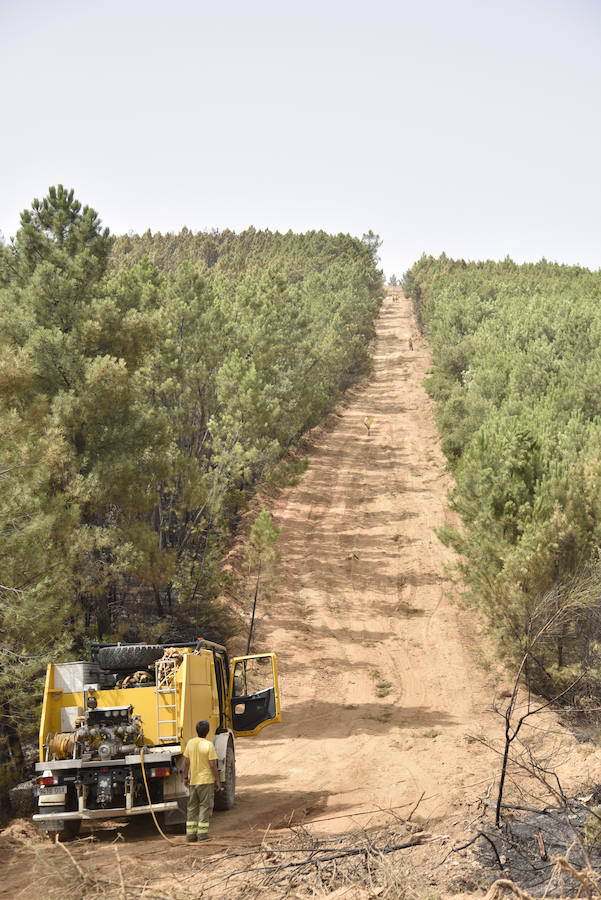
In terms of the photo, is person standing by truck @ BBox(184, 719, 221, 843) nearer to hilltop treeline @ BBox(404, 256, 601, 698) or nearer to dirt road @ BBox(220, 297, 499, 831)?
dirt road @ BBox(220, 297, 499, 831)

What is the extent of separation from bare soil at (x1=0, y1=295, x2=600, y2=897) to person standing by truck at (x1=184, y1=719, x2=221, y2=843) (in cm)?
23

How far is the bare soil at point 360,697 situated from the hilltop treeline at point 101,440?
3205 millimetres

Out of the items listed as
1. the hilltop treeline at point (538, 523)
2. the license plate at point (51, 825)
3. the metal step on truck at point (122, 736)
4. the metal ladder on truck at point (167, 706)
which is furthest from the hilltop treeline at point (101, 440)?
the hilltop treeline at point (538, 523)

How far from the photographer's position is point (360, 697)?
734 inches

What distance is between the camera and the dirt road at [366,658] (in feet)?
41.0

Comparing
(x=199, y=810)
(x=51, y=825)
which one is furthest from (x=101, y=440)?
(x=199, y=810)

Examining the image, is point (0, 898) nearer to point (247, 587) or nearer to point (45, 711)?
point (45, 711)

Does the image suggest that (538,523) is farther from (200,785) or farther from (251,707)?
(200,785)

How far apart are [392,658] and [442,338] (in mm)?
34375

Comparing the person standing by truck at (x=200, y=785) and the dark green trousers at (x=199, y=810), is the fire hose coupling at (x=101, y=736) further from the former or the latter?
the dark green trousers at (x=199, y=810)

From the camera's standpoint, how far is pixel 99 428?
16906 millimetres

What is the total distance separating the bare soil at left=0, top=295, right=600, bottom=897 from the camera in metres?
9.46

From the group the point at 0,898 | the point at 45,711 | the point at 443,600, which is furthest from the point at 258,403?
the point at 0,898

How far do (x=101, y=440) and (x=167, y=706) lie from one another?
27.7 feet
